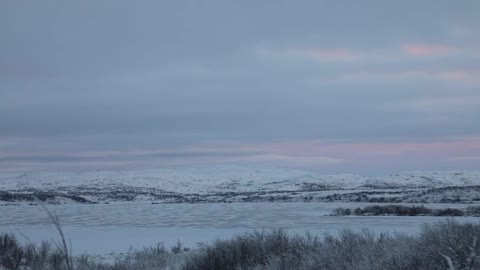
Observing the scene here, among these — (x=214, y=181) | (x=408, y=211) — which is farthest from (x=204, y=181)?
(x=408, y=211)

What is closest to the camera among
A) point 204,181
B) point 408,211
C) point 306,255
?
point 306,255

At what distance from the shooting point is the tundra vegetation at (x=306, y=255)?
32.8 feet

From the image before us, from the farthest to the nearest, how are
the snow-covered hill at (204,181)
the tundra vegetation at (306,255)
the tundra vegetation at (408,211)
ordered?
the snow-covered hill at (204,181) < the tundra vegetation at (408,211) < the tundra vegetation at (306,255)

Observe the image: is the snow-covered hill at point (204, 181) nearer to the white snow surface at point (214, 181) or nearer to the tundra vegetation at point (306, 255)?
the white snow surface at point (214, 181)

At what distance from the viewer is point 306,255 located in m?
12.4

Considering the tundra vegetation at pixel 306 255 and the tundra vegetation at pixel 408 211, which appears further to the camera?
the tundra vegetation at pixel 408 211

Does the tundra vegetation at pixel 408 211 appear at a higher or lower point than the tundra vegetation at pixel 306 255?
lower

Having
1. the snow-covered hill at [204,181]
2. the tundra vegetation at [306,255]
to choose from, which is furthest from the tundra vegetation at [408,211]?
the snow-covered hill at [204,181]

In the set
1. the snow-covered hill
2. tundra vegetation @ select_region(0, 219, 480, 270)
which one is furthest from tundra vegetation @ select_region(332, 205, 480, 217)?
the snow-covered hill

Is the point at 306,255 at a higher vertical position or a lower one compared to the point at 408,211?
higher

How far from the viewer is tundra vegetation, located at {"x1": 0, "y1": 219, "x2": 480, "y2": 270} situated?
10.0 metres

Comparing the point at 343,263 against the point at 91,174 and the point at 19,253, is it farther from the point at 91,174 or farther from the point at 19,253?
the point at 91,174

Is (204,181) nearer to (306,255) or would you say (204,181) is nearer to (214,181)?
(214,181)

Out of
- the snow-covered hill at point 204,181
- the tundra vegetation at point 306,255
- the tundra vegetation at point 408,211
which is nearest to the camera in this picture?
the tundra vegetation at point 306,255
